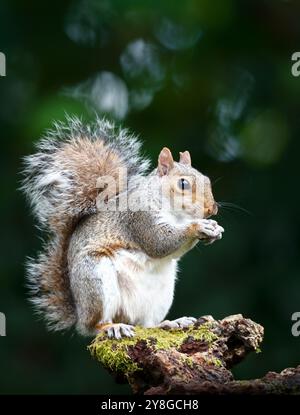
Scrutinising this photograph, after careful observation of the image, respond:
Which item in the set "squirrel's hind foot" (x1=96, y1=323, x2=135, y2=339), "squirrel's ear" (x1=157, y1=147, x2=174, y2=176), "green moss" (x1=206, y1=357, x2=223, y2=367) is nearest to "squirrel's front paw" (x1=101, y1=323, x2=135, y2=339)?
"squirrel's hind foot" (x1=96, y1=323, x2=135, y2=339)

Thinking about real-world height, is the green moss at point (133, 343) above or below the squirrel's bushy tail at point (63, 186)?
below

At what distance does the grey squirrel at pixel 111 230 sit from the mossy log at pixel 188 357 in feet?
0.34

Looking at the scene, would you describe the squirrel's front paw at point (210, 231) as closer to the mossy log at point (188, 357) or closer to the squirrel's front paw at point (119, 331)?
the mossy log at point (188, 357)

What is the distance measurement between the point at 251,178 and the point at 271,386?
2976mm

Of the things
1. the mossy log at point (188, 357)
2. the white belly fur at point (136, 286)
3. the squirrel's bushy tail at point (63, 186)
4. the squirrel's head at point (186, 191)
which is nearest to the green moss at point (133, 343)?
the mossy log at point (188, 357)

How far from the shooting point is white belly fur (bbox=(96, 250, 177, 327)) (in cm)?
350

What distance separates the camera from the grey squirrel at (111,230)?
11.5ft

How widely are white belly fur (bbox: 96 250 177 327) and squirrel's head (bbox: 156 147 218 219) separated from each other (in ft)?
0.76

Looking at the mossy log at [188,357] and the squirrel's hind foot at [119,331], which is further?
the squirrel's hind foot at [119,331]

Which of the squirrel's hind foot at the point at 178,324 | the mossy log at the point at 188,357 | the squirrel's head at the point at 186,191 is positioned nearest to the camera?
the mossy log at the point at 188,357

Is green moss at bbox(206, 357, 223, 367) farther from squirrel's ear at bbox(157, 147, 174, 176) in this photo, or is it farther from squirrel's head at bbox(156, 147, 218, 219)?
squirrel's ear at bbox(157, 147, 174, 176)

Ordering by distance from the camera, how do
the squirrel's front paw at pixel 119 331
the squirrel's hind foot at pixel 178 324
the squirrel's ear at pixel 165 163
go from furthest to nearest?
the squirrel's ear at pixel 165 163, the squirrel's hind foot at pixel 178 324, the squirrel's front paw at pixel 119 331

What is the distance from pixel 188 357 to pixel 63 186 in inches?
43.9

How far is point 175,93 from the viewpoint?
5.89 meters
